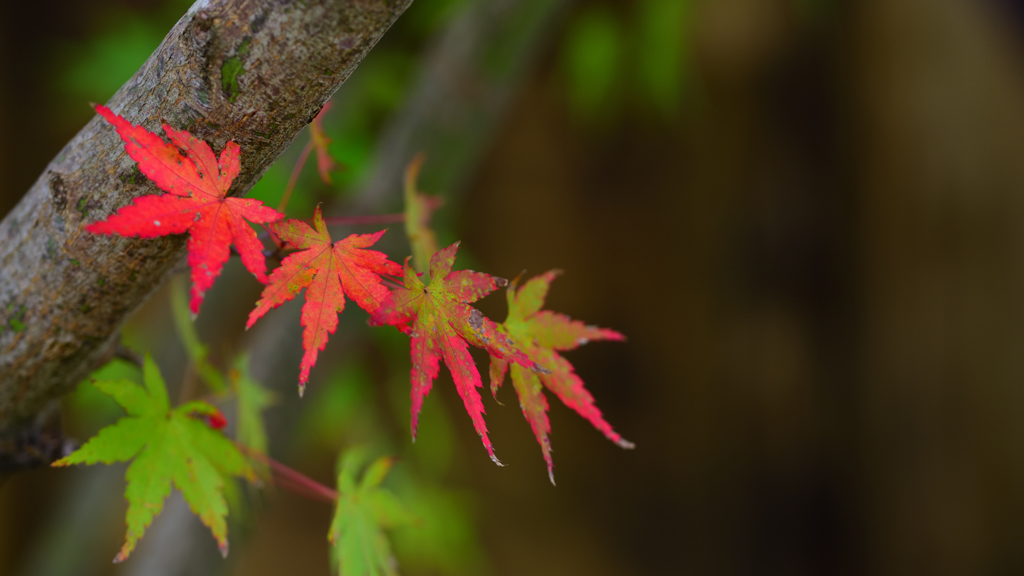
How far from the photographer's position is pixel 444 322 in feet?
1.13

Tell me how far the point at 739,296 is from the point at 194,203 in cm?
138

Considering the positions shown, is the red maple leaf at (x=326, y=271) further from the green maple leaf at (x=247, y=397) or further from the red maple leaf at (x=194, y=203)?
the green maple leaf at (x=247, y=397)

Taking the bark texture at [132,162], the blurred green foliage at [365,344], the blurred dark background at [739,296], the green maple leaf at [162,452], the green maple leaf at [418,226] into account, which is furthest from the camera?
the blurred dark background at [739,296]

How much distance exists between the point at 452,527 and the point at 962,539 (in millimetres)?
1143

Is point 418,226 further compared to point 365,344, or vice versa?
point 365,344

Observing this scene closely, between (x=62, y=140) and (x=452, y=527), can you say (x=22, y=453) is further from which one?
(x=62, y=140)

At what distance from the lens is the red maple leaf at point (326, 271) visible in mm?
334

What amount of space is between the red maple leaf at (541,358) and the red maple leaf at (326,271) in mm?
85

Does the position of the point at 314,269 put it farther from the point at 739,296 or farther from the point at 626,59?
the point at 739,296

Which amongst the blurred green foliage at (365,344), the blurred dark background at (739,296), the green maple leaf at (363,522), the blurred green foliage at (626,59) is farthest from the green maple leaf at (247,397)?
the blurred green foliage at (626,59)

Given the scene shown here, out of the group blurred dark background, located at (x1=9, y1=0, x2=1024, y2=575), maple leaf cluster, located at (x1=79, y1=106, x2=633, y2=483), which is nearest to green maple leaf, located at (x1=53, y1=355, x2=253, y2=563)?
maple leaf cluster, located at (x1=79, y1=106, x2=633, y2=483)

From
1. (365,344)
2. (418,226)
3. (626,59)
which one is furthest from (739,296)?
(418,226)

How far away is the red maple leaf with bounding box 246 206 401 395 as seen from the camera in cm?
33

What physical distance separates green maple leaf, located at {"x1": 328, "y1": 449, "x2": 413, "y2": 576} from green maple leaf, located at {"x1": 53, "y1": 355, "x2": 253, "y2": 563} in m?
0.08
